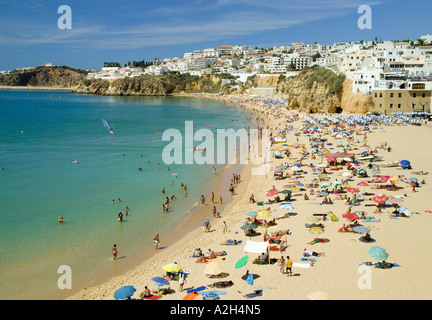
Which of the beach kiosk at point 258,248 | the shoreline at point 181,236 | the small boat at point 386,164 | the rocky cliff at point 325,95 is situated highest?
the rocky cliff at point 325,95

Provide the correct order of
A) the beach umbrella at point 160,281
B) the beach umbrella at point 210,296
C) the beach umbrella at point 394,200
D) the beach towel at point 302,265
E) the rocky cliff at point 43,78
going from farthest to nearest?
the rocky cliff at point 43,78
the beach umbrella at point 394,200
the beach towel at point 302,265
the beach umbrella at point 160,281
the beach umbrella at point 210,296

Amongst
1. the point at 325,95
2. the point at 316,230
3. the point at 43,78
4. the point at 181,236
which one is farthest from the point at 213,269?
the point at 43,78

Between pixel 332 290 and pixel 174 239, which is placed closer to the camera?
pixel 332 290

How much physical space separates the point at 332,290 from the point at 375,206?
7.51m

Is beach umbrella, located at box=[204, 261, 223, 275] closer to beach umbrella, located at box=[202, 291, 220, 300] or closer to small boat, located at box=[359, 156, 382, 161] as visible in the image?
beach umbrella, located at box=[202, 291, 220, 300]

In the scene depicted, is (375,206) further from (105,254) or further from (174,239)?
(105,254)

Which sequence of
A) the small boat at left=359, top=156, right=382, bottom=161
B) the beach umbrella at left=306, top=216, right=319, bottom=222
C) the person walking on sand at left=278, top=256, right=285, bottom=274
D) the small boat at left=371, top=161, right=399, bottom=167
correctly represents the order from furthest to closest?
1. the small boat at left=359, top=156, right=382, bottom=161
2. the small boat at left=371, top=161, right=399, bottom=167
3. the beach umbrella at left=306, top=216, right=319, bottom=222
4. the person walking on sand at left=278, top=256, right=285, bottom=274

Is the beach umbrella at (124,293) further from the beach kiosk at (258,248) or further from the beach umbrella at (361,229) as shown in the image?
the beach umbrella at (361,229)

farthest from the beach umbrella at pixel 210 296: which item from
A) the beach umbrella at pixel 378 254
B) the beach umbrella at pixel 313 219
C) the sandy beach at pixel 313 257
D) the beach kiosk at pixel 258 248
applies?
the beach umbrella at pixel 313 219

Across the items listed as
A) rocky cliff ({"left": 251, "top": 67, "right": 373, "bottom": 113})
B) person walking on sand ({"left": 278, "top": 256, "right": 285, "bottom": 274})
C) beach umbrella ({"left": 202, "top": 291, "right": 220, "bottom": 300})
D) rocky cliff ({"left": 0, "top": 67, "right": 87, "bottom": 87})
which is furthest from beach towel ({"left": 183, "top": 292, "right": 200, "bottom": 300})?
rocky cliff ({"left": 0, "top": 67, "right": 87, "bottom": 87})

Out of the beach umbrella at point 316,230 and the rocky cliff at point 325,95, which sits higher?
the rocky cliff at point 325,95

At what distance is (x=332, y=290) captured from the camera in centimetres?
942
